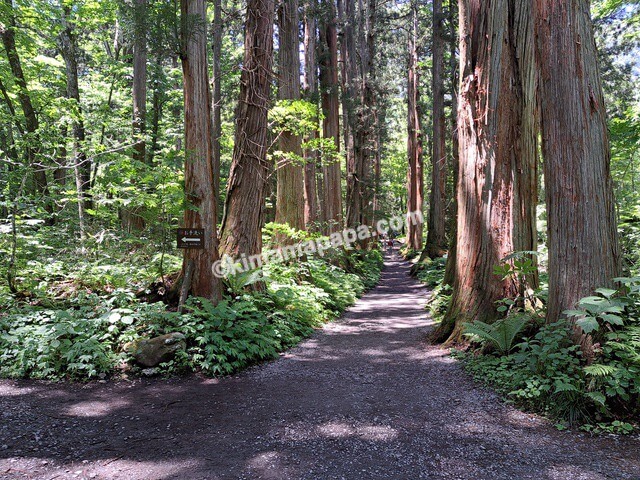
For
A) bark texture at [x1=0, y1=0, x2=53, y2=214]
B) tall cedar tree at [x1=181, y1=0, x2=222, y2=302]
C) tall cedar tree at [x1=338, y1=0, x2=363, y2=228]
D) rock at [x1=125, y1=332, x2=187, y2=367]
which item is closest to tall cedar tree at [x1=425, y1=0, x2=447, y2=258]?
tall cedar tree at [x1=338, y1=0, x2=363, y2=228]

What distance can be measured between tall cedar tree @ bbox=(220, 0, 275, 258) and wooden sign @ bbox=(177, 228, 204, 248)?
139 centimetres

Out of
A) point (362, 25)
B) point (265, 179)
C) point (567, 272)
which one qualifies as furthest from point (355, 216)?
point (567, 272)

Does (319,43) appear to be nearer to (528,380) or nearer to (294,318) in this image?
(294,318)

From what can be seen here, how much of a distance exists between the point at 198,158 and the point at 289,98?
543 cm

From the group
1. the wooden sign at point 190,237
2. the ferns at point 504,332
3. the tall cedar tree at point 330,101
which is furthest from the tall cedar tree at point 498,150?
the tall cedar tree at point 330,101

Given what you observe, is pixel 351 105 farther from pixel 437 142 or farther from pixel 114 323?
pixel 114 323

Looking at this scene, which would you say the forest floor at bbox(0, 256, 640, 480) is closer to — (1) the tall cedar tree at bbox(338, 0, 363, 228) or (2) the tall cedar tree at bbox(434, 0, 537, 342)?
(2) the tall cedar tree at bbox(434, 0, 537, 342)

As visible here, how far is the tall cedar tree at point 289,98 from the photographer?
423 inches

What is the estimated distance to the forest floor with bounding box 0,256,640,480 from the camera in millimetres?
2828

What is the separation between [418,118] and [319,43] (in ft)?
35.5

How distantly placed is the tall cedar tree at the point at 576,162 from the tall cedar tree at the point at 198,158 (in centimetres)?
482

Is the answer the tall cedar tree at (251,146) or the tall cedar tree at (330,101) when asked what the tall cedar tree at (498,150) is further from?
the tall cedar tree at (330,101)

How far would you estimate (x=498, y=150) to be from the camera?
591 centimetres

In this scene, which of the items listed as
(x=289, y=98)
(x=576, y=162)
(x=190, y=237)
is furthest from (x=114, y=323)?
(x=289, y=98)
